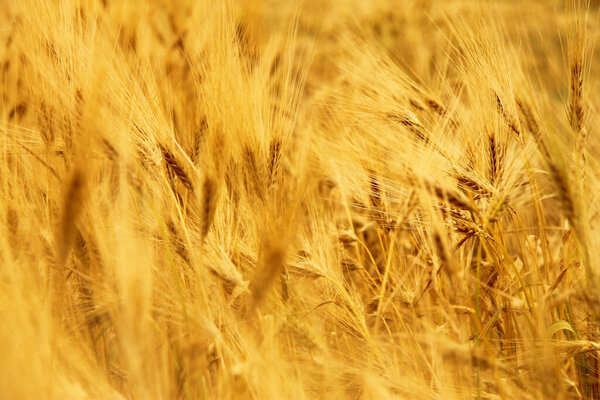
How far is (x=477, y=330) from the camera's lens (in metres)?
0.96

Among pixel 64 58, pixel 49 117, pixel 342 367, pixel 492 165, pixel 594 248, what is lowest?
pixel 342 367

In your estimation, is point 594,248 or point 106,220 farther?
point 106,220

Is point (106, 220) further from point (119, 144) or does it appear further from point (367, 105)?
point (367, 105)

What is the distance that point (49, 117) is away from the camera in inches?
38.8

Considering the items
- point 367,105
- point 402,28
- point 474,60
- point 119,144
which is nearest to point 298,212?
point 119,144

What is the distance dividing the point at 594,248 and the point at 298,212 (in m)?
0.49

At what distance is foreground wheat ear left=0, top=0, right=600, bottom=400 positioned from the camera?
755mm

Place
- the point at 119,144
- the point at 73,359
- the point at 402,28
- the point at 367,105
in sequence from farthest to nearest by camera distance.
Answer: the point at 402,28 → the point at 367,105 → the point at 119,144 → the point at 73,359

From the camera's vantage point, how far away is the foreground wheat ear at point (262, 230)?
2.48ft

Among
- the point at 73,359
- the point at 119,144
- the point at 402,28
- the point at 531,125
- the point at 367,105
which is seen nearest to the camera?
the point at 73,359

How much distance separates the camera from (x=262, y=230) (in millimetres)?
850

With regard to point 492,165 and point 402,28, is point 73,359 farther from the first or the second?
point 402,28

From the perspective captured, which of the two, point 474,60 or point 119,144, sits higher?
point 474,60

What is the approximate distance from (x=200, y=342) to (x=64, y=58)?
610 millimetres
